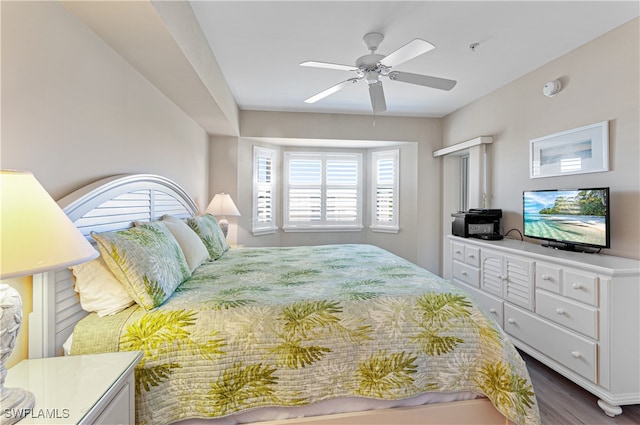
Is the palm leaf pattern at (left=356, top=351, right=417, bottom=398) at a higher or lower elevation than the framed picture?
lower

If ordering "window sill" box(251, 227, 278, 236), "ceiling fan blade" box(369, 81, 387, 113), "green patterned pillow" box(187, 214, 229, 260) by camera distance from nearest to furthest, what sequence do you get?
"ceiling fan blade" box(369, 81, 387, 113)
"green patterned pillow" box(187, 214, 229, 260)
"window sill" box(251, 227, 278, 236)

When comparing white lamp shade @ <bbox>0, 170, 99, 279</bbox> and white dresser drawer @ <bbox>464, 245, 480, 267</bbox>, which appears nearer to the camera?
white lamp shade @ <bbox>0, 170, 99, 279</bbox>

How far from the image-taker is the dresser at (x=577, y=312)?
1.83 meters

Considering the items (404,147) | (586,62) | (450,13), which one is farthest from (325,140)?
(586,62)

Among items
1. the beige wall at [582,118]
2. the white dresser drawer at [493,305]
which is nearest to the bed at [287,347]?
the white dresser drawer at [493,305]

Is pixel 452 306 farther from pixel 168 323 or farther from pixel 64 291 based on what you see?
pixel 64 291

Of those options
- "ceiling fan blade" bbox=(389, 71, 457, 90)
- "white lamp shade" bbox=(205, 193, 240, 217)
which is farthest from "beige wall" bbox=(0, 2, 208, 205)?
"ceiling fan blade" bbox=(389, 71, 457, 90)

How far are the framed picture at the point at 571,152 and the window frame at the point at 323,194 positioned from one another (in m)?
2.56

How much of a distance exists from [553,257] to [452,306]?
3.90 ft

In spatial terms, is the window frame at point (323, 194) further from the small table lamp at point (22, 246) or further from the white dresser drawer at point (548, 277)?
the small table lamp at point (22, 246)

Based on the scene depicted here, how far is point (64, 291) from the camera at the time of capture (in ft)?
4.42

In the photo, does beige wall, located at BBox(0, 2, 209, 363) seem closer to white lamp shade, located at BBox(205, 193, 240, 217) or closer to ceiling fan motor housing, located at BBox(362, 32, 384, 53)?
white lamp shade, located at BBox(205, 193, 240, 217)

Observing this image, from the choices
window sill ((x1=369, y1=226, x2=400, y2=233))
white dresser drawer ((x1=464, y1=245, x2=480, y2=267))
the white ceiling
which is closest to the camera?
the white ceiling

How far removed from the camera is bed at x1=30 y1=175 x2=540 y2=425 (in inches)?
51.3
